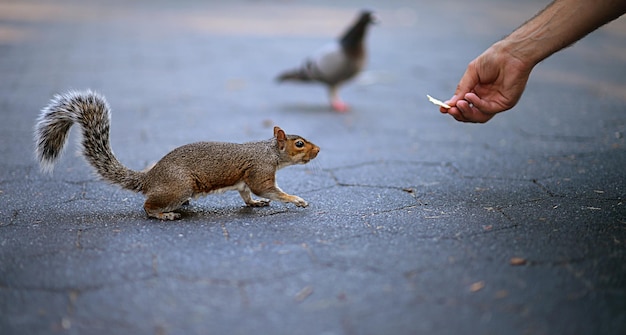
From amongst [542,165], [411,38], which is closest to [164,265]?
[542,165]

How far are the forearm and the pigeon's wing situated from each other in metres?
3.11

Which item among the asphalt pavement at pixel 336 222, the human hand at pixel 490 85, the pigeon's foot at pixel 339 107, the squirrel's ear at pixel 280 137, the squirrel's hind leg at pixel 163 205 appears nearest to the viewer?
Result: the asphalt pavement at pixel 336 222

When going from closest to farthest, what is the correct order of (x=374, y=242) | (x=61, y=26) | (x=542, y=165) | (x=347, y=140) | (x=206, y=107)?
(x=374, y=242), (x=542, y=165), (x=347, y=140), (x=206, y=107), (x=61, y=26)

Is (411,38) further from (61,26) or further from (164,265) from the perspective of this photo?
(164,265)

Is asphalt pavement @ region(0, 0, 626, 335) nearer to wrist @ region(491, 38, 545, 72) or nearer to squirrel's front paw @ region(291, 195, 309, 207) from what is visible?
squirrel's front paw @ region(291, 195, 309, 207)

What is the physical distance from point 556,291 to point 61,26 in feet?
34.5

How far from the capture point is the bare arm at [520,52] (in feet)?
9.31

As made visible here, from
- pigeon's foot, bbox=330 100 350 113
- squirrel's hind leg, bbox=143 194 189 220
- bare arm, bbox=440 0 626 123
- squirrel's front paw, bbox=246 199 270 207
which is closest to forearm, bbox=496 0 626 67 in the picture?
bare arm, bbox=440 0 626 123

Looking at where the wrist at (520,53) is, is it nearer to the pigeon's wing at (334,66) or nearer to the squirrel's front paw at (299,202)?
the squirrel's front paw at (299,202)

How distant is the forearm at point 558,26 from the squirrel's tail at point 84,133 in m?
2.03

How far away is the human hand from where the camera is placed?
123 inches

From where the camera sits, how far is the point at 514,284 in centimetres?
226

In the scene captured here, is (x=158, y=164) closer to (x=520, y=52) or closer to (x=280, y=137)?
(x=280, y=137)

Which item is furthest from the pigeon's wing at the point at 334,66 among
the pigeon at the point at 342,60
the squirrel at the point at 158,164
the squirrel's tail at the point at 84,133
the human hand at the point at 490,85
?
the squirrel's tail at the point at 84,133
